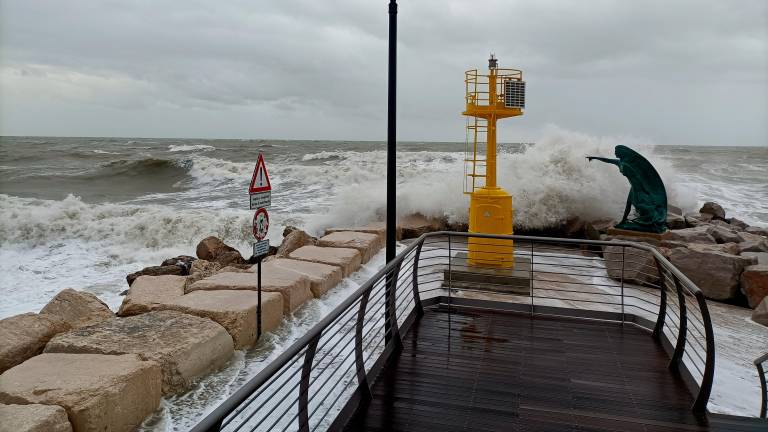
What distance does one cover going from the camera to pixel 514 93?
8.05 meters

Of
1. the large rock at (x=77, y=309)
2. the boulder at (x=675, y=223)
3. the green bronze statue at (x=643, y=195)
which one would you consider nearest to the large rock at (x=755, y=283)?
the green bronze statue at (x=643, y=195)

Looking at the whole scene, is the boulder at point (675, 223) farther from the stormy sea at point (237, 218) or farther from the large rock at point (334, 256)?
the large rock at point (334, 256)

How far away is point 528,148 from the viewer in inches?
596

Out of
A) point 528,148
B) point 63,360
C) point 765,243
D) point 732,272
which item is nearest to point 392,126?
point 63,360

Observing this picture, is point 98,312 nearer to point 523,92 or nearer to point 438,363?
point 438,363

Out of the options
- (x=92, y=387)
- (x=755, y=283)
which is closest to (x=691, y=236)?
(x=755, y=283)

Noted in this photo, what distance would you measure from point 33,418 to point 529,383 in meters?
3.24

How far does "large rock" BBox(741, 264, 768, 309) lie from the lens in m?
7.29

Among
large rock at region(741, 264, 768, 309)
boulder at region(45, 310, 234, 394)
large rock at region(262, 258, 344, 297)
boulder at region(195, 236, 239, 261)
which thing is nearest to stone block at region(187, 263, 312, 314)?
large rock at region(262, 258, 344, 297)

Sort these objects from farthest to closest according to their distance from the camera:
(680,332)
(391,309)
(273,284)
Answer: (273,284) → (391,309) → (680,332)

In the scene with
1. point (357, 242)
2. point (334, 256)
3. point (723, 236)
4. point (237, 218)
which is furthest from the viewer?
point (237, 218)

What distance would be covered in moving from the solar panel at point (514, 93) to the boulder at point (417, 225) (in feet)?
15.4

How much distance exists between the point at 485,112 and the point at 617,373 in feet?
16.4

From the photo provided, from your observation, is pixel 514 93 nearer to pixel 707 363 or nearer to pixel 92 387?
pixel 707 363
